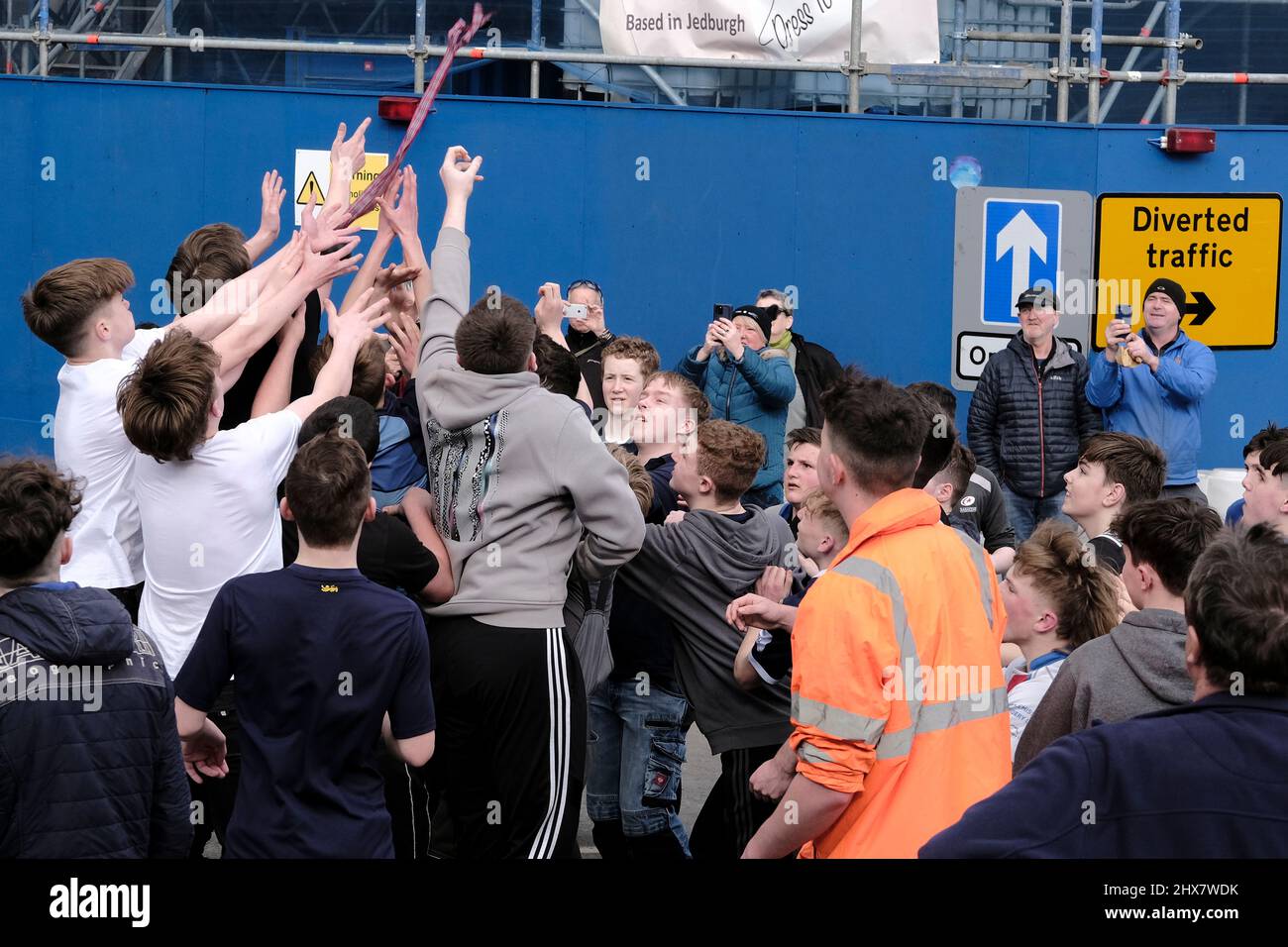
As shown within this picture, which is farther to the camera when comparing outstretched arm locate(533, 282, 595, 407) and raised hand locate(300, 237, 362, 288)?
outstretched arm locate(533, 282, 595, 407)

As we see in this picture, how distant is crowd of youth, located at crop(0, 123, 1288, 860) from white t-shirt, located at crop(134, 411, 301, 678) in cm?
1

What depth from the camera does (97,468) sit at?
4.47 meters

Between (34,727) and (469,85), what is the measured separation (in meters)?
7.37

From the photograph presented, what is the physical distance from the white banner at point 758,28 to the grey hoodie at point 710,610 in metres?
5.44

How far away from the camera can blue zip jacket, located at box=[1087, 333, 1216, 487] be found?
8930mm

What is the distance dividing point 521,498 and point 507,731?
2.23 feet

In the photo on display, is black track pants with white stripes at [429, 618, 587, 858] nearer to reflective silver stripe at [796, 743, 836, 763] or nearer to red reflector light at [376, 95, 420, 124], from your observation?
reflective silver stripe at [796, 743, 836, 763]

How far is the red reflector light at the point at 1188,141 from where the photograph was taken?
10.0 m

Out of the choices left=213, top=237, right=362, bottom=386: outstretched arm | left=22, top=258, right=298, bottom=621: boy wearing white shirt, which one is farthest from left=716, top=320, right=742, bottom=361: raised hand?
left=22, top=258, right=298, bottom=621: boy wearing white shirt

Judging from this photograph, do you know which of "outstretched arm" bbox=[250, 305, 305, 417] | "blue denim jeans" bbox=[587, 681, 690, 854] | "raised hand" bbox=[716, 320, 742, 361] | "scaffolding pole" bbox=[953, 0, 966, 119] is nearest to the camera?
"outstretched arm" bbox=[250, 305, 305, 417]

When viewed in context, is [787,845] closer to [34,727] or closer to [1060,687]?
[1060,687]

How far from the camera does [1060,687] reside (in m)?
3.50

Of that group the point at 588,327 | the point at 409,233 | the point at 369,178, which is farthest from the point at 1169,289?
the point at 409,233
